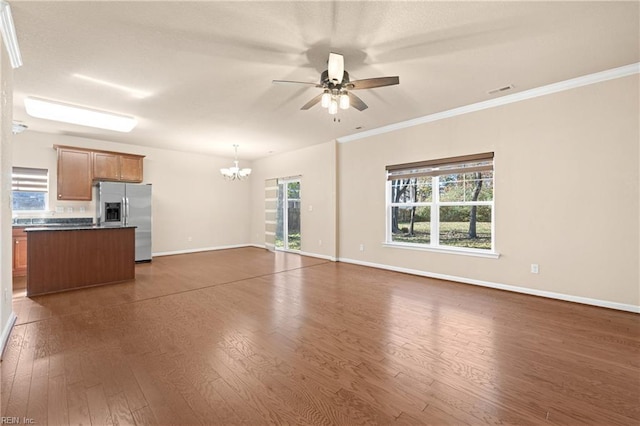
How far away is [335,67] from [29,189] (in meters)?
6.87

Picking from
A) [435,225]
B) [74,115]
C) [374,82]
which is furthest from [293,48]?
[74,115]

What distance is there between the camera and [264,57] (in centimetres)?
287

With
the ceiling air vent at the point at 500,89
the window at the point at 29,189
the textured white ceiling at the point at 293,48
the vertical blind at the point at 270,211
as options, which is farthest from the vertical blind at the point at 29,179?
the ceiling air vent at the point at 500,89

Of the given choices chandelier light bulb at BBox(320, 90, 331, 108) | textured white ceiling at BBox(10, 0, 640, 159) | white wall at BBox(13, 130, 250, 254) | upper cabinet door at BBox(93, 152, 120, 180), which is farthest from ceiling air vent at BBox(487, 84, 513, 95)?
upper cabinet door at BBox(93, 152, 120, 180)

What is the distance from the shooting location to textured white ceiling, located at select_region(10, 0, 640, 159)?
2.23 metres

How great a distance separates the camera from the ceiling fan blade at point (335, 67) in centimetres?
237

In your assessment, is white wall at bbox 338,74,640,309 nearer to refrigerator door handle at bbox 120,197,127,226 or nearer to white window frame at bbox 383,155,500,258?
white window frame at bbox 383,155,500,258

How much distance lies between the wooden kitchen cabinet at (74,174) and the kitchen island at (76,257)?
→ 2.17m

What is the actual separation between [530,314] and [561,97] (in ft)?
9.35

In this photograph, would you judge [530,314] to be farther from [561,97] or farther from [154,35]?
[154,35]

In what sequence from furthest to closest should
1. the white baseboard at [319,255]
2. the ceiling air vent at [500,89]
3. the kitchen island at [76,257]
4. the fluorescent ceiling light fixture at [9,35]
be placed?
the white baseboard at [319,255] → the kitchen island at [76,257] → the ceiling air vent at [500,89] → the fluorescent ceiling light fixture at [9,35]

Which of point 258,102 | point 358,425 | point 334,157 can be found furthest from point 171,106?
point 358,425

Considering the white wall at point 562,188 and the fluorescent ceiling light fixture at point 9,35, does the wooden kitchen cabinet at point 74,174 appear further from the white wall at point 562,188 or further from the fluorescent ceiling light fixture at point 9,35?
the white wall at point 562,188

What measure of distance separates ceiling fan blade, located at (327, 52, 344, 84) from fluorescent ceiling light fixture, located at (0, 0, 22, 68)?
257 centimetres
